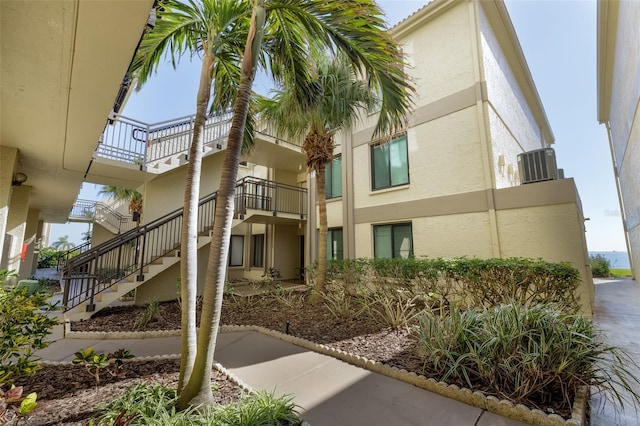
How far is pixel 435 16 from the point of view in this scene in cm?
898

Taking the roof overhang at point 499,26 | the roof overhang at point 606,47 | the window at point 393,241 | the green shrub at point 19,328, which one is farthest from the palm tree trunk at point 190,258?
the roof overhang at point 606,47

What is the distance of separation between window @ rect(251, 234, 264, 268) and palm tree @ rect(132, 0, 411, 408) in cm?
1067

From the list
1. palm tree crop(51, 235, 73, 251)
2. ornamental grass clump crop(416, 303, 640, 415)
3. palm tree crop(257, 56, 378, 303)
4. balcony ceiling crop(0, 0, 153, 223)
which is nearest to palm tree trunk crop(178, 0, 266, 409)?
balcony ceiling crop(0, 0, 153, 223)

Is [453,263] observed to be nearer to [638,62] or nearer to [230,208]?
[230,208]

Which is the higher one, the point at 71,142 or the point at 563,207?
the point at 71,142

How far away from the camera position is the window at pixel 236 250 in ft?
51.9

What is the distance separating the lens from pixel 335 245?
37.6ft

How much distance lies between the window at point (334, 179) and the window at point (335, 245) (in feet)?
5.13

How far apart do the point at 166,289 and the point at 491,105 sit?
1155 cm

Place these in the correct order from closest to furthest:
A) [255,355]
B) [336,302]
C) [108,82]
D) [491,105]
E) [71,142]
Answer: [108,82] → [255,355] → [71,142] → [336,302] → [491,105]

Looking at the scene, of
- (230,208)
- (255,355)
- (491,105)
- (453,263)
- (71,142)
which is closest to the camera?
(230,208)

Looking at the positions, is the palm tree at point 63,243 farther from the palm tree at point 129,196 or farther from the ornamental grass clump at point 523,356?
the ornamental grass clump at point 523,356

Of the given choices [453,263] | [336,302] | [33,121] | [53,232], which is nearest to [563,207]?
[453,263]

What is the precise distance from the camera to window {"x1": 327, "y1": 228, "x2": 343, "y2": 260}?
37.1 ft
